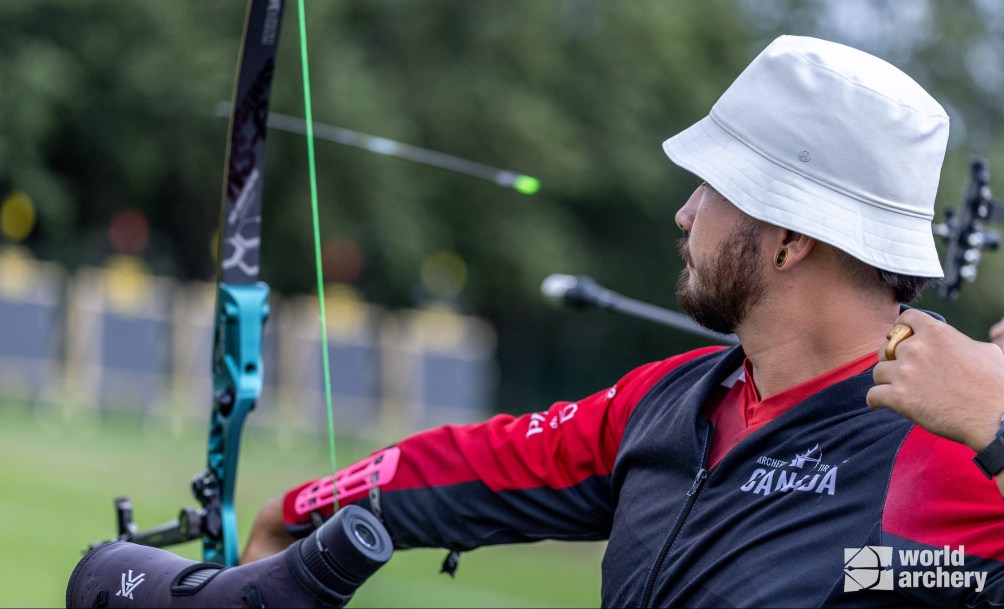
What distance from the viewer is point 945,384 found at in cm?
187

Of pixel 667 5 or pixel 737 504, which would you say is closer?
pixel 737 504

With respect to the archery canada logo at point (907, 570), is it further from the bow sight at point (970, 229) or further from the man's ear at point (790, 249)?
the bow sight at point (970, 229)

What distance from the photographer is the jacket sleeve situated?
2.56m

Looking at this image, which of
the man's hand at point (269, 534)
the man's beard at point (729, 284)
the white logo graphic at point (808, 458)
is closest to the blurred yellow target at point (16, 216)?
the man's hand at point (269, 534)

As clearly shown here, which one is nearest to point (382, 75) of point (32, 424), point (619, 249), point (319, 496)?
point (619, 249)

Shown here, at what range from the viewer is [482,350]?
21484 millimetres

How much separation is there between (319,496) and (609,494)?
513mm

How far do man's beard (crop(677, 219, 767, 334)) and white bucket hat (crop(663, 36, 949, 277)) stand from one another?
0.09m

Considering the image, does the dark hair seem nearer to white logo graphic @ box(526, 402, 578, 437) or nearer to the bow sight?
white logo graphic @ box(526, 402, 578, 437)

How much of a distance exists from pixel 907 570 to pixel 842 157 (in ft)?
1.97

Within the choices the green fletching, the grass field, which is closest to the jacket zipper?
the green fletching

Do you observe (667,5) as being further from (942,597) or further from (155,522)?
(942,597)

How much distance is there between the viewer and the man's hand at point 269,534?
2668mm

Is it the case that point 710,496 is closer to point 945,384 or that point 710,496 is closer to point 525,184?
point 945,384
